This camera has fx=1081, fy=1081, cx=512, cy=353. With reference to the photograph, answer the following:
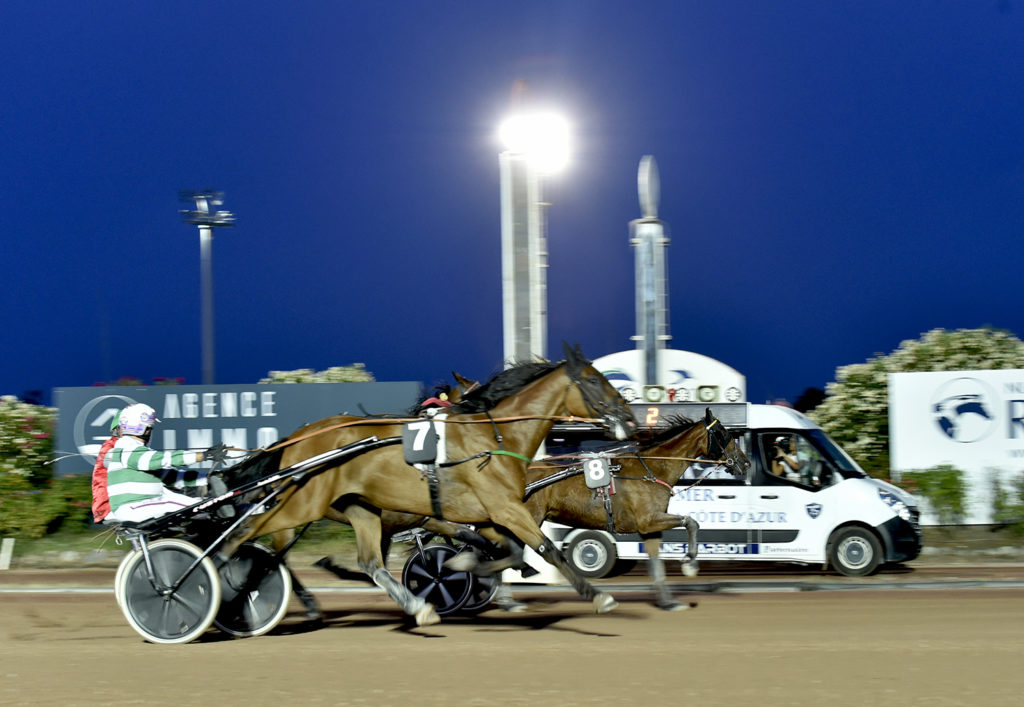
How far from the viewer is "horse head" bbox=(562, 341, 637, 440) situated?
7949 mm

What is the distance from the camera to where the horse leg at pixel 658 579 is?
886cm

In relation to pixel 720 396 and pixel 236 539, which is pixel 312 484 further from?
pixel 720 396

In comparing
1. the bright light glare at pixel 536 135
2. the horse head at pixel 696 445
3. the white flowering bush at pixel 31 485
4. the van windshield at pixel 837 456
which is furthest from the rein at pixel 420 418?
the white flowering bush at pixel 31 485

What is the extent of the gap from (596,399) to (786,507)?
4.32 metres

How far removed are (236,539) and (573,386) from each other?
2.68 metres

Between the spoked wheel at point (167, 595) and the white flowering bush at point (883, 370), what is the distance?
11.7 meters

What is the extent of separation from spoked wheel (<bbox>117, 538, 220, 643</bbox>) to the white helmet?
80 centimetres

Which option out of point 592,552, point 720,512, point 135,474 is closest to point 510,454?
point 135,474

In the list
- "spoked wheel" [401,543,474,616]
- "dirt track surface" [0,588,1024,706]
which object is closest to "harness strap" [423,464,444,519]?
"dirt track surface" [0,588,1024,706]

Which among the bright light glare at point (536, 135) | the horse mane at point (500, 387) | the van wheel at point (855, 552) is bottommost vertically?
the van wheel at point (855, 552)

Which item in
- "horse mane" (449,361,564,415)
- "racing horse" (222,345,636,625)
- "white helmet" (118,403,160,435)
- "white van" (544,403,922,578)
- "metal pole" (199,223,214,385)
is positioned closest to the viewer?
"white helmet" (118,403,160,435)

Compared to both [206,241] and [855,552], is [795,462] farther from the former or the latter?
[206,241]

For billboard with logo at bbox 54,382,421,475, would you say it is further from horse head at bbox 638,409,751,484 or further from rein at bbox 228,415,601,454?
rein at bbox 228,415,601,454

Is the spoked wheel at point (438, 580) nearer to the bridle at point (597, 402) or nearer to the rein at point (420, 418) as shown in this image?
the rein at point (420, 418)
